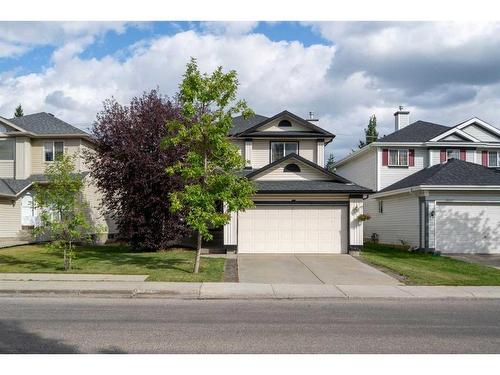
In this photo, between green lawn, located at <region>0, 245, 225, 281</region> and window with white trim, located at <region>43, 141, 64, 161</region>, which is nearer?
green lawn, located at <region>0, 245, 225, 281</region>

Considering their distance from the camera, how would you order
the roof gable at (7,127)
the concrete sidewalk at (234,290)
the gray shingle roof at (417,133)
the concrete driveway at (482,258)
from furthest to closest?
the gray shingle roof at (417,133), the roof gable at (7,127), the concrete driveway at (482,258), the concrete sidewalk at (234,290)

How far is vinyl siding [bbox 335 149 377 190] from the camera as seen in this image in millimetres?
30578

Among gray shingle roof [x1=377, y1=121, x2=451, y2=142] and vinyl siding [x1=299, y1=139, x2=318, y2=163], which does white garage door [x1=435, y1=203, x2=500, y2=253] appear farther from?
gray shingle roof [x1=377, y1=121, x2=451, y2=142]

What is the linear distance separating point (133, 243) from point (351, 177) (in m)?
18.6

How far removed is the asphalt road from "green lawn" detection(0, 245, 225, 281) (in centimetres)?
361

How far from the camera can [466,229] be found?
23.3m

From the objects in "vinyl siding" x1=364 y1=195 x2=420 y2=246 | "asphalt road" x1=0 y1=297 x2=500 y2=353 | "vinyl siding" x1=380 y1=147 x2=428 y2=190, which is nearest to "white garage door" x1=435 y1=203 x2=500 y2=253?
"vinyl siding" x1=364 y1=195 x2=420 y2=246

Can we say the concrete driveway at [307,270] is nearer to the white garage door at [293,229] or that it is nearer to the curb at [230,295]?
the white garage door at [293,229]

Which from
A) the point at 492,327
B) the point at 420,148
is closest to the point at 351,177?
the point at 420,148

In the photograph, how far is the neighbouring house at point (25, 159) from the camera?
27.1 m

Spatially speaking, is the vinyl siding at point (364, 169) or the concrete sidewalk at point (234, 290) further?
the vinyl siding at point (364, 169)

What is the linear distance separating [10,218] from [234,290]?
18817 millimetres

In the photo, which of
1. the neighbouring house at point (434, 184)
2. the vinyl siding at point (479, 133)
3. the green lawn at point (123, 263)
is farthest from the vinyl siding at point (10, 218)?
the vinyl siding at point (479, 133)

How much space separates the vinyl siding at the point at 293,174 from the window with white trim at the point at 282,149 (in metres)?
3.38
